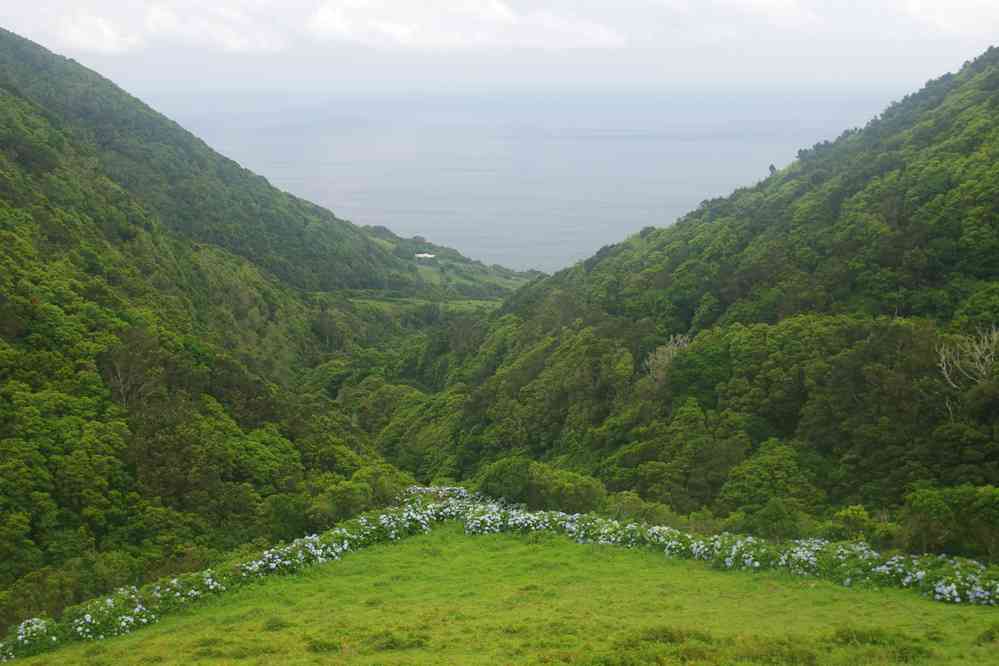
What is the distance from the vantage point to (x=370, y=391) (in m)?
61.6

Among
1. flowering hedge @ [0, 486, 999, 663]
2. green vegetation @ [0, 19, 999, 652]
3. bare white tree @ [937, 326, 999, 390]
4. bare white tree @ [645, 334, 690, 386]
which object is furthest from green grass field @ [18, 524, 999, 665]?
bare white tree @ [645, 334, 690, 386]

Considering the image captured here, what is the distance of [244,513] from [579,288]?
39.1 metres

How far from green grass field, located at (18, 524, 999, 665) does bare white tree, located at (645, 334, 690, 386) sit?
15918 mm

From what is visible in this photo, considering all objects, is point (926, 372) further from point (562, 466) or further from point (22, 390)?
point (22, 390)

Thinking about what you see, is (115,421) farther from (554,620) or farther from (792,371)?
(792,371)

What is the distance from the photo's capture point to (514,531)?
2147 centimetres

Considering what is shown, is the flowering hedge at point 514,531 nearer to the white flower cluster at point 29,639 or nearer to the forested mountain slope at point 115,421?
the white flower cluster at point 29,639

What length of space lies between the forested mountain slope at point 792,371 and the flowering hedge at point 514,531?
172cm

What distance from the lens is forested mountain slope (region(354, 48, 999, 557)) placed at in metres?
22.5

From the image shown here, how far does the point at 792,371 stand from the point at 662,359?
7.23m

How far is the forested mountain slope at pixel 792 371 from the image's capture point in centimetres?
Answer: 2252

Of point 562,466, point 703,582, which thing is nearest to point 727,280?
point 562,466

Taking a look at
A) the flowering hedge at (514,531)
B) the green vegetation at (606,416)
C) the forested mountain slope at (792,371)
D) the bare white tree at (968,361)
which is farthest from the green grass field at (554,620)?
the bare white tree at (968,361)

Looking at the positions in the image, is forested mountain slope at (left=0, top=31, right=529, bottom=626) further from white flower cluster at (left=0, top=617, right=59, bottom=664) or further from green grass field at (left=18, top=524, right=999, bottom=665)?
green grass field at (left=18, top=524, right=999, bottom=665)
